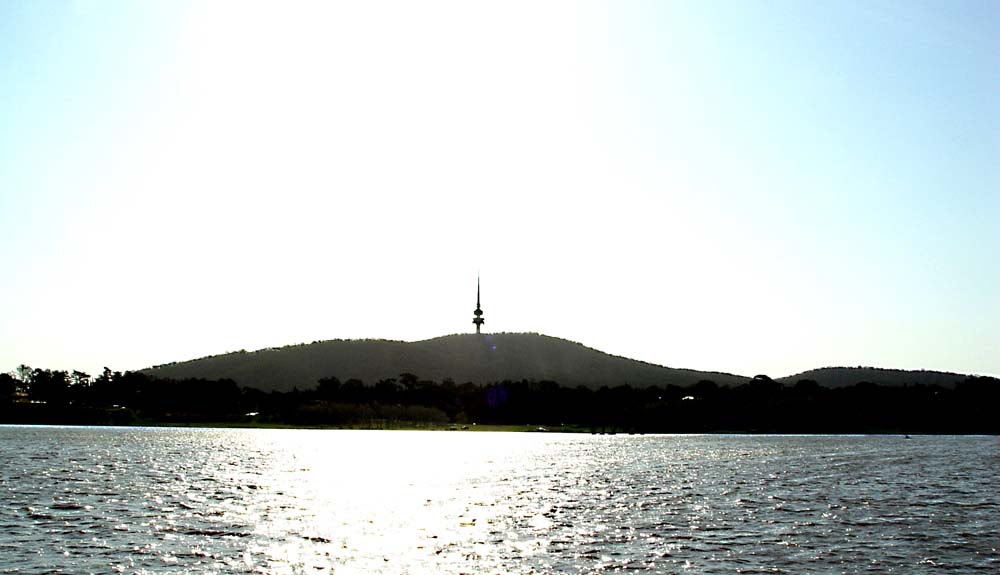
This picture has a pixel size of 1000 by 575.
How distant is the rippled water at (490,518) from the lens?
5097cm

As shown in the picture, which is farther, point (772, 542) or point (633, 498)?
point (633, 498)

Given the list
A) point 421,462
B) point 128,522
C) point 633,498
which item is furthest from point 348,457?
point 128,522

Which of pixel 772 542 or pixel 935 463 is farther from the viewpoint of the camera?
pixel 935 463

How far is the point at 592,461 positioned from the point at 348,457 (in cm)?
4314

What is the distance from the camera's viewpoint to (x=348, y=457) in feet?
556

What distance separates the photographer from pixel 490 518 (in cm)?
7231

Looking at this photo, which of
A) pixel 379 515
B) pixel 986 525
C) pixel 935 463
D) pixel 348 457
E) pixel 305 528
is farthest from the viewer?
pixel 348 457

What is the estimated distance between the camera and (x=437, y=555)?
53438mm

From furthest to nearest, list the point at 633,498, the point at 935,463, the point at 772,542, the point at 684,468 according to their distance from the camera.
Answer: the point at 935,463, the point at 684,468, the point at 633,498, the point at 772,542

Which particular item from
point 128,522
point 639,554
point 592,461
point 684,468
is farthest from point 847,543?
point 592,461

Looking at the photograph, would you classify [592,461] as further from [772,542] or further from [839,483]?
[772,542]

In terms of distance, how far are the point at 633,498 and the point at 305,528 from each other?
3699 centimetres

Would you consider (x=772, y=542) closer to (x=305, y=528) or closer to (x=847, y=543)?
(x=847, y=543)

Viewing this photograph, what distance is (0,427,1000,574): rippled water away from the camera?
51.0 meters
